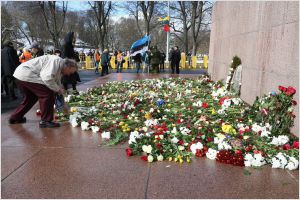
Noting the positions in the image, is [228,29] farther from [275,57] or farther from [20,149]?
[20,149]

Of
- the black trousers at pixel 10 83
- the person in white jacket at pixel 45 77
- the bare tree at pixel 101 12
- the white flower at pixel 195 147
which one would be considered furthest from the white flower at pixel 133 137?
the bare tree at pixel 101 12

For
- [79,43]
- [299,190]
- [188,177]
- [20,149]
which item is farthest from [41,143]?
[79,43]

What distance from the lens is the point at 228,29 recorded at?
875 centimetres

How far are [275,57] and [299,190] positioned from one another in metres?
2.79

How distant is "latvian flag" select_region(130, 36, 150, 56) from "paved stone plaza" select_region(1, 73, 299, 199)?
12.7 meters

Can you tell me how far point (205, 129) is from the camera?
4.21 meters

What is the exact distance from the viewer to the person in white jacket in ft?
14.6

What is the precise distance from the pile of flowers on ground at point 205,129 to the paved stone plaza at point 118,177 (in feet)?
0.47

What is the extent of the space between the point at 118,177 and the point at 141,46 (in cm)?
1389

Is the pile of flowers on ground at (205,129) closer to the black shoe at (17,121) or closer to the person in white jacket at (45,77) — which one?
the person in white jacket at (45,77)

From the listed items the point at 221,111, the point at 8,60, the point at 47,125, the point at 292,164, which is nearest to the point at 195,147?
the point at 292,164

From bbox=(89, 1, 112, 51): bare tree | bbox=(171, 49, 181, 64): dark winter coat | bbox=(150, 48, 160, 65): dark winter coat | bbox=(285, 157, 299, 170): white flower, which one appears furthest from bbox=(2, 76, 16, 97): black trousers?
bbox=(89, 1, 112, 51): bare tree

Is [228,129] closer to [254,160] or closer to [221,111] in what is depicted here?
[254,160]

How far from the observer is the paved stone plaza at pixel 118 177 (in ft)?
8.87
